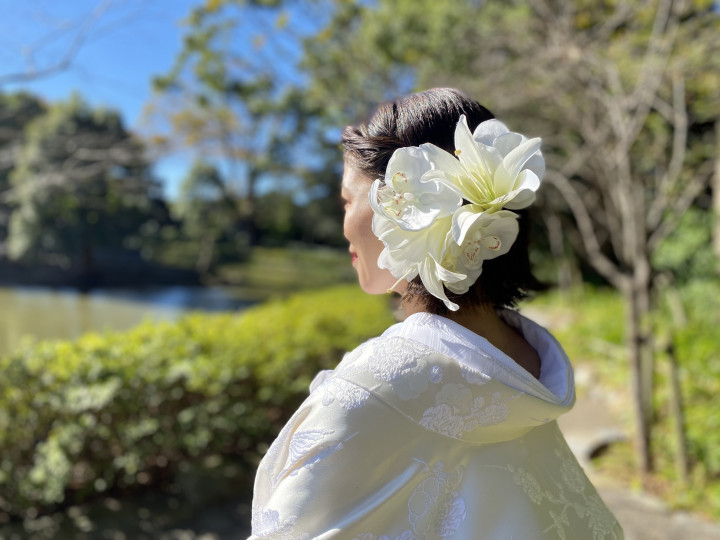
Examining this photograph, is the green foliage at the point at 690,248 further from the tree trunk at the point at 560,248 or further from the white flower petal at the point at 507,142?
the white flower petal at the point at 507,142

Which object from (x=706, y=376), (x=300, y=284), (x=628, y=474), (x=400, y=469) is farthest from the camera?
(x=300, y=284)

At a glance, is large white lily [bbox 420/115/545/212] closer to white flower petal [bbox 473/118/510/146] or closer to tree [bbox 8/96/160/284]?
white flower petal [bbox 473/118/510/146]

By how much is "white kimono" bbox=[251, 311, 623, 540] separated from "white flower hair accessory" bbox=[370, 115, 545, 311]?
90 mm

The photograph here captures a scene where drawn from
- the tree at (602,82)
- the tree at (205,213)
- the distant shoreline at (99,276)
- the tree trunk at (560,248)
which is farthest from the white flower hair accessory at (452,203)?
the tree at (205,213)

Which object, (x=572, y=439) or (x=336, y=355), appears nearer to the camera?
(x=572, y=439)

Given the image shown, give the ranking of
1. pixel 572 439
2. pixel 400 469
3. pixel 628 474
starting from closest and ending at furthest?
pixel 400 469, pixel 628 474, pixel 572 439

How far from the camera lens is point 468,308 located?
0.89 metres

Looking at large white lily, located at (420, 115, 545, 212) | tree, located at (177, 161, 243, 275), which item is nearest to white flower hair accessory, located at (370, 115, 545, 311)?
large white lily, located at (420, 115, 545, 212)

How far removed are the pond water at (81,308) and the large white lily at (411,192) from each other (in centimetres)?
747

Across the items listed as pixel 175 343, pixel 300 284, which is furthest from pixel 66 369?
pixel 300 284

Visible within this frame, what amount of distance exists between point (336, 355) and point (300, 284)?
12905 millimetres

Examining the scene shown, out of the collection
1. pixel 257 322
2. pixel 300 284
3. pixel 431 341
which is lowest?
pixel 300 284

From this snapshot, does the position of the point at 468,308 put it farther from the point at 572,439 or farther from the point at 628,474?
the point at 572,439

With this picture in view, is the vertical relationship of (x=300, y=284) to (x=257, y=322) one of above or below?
below
